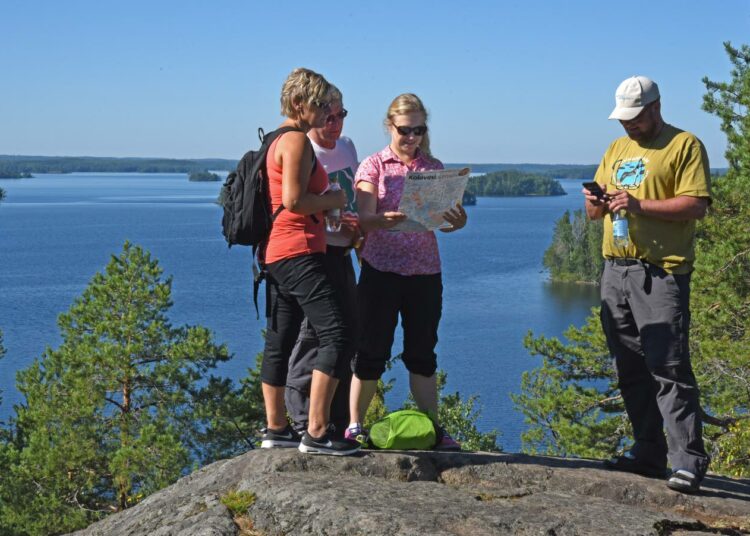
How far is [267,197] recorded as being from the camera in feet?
12.5

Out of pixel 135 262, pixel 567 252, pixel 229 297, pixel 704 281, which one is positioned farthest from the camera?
pixel 567 252

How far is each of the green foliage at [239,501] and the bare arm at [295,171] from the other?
1.09m

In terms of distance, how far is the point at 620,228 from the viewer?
3.85m

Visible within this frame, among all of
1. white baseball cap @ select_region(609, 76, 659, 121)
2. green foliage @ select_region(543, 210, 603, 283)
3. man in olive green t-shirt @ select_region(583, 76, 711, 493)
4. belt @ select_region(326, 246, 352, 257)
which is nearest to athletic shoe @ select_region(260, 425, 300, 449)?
belt @ select_region(326, 246, 352, 257)

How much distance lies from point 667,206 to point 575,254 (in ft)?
243

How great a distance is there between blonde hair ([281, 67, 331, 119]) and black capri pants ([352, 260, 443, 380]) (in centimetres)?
89

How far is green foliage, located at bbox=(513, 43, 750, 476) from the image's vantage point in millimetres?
12359

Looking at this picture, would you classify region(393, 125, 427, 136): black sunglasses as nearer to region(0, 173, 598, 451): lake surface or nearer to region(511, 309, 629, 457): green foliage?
region(511, 309, 629, 457): green foliage

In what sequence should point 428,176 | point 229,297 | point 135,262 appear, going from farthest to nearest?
1. point 229,297
2. point 135,262
3. point 428,176

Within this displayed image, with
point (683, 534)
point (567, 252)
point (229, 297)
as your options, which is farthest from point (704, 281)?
point (567, 252)

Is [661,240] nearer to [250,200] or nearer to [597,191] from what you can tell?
[597,191]

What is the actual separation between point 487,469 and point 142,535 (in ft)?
4.62

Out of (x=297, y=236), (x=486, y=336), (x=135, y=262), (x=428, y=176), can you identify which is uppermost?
(x=428, y=176)

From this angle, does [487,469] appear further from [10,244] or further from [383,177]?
[10,244]
